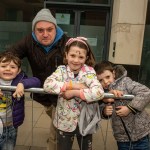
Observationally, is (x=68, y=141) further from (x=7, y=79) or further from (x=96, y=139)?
(x=96, y=139)

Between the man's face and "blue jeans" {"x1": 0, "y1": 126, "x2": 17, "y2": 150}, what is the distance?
39.7 inches

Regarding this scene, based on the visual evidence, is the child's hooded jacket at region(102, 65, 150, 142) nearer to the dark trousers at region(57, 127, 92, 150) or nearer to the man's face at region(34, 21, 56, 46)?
the dark trousers at region(57, 127, 92, 150)

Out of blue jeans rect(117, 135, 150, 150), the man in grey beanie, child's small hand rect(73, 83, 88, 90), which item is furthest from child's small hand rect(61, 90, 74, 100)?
blue jeans rect(117, 135, 150, 150)

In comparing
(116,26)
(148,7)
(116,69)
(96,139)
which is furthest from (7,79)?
(148,7)

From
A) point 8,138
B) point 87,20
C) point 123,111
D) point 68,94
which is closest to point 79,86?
point 68,94

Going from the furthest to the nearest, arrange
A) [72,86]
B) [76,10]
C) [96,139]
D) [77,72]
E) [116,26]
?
[76,10]
[116,26]
[96,139]
[77,72]
[72,86]

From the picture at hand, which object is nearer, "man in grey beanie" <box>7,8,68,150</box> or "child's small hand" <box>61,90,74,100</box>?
"child's small hand" <box>61,90,74,100</box>

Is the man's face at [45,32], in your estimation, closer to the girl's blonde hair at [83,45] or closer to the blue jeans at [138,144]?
the girl's blonde hair at [83,45]

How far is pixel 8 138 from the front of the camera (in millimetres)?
2744

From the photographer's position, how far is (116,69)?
261 cm

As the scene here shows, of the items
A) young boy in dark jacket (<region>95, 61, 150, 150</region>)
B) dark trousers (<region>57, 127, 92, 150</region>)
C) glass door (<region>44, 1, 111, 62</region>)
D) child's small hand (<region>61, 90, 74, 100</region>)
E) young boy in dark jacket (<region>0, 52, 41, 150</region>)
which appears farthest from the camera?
glass door (<region>44, 1, 111, 62</region>)

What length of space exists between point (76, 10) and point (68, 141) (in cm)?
638

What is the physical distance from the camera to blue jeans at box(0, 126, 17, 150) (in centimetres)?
271

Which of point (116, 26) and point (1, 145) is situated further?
point (116, 26)
